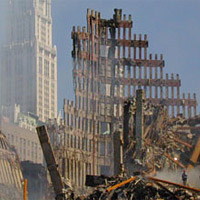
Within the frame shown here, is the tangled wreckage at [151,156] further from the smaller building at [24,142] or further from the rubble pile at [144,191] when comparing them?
the smaller building at [24,142]

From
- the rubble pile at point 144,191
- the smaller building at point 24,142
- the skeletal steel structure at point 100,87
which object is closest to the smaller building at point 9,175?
the skeletal steel structure at point 100,87

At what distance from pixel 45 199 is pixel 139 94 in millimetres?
22342

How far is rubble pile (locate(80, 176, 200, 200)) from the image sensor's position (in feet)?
94.2

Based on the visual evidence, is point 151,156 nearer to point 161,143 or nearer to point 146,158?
point 146,158

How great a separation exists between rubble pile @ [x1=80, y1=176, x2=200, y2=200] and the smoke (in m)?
8.82

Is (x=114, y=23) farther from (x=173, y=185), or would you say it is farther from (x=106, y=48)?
(x=173, y=185)

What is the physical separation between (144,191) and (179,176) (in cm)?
1211

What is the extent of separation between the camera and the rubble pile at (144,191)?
28.7 meters

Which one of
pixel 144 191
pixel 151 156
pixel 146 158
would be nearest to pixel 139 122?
pixel 151 156

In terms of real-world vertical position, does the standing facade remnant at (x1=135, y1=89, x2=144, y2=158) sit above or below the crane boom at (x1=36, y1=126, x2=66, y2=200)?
above

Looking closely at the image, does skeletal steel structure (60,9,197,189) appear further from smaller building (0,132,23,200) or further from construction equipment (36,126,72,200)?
construction equipment (36,126,72,200)

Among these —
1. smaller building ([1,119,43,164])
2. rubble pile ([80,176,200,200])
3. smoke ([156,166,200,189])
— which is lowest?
rubble pile ([80,176,200,200])

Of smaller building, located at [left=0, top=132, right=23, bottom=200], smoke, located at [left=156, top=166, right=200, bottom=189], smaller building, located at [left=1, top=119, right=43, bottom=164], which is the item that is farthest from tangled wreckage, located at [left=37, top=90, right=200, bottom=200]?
smaller building, located at [left=1, top=119, right=43, bottom=164]

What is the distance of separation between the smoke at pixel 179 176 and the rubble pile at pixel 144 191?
8.82 metres
